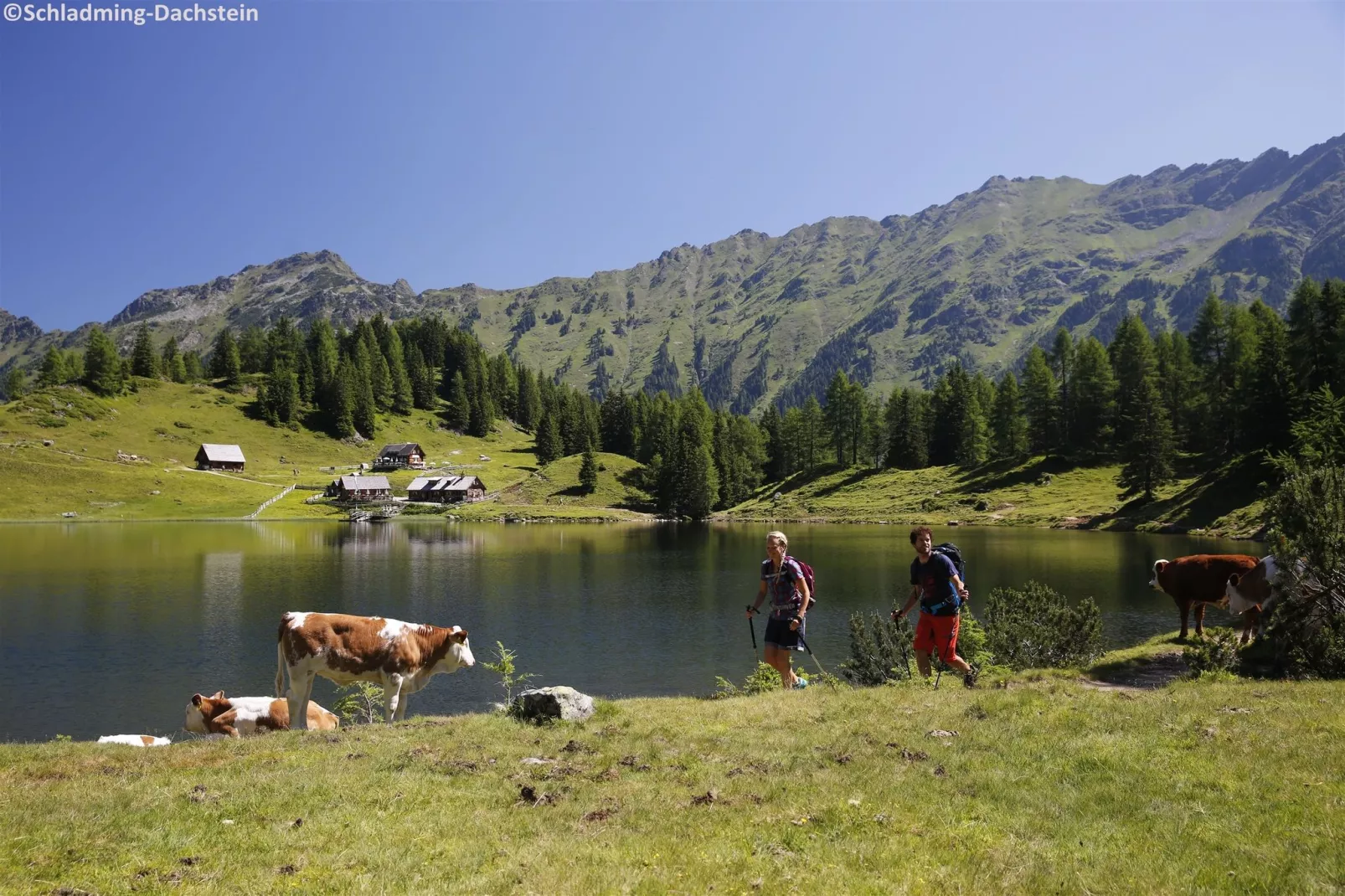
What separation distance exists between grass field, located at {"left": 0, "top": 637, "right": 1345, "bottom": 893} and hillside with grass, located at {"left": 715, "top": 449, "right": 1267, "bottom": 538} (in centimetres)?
6414

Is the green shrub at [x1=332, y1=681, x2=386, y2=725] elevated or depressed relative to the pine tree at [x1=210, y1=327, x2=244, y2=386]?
depressed

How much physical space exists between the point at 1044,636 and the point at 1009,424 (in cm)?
10748

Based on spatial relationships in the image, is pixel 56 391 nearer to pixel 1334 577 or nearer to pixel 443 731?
pixel 443 731

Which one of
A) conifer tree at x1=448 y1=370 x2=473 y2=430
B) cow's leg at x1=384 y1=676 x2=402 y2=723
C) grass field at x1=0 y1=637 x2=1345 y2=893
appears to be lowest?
cow's leg at x1=384 y1=676 x2=402 y2=723

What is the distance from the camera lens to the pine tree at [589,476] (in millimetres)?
146875

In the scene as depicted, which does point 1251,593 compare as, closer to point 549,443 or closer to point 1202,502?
point 1202,502

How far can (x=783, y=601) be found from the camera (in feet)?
54.5

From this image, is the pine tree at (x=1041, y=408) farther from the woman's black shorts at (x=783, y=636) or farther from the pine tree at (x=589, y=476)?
the woman's black shorts at (x=783, y=636)

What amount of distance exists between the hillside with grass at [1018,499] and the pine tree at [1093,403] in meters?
5.07

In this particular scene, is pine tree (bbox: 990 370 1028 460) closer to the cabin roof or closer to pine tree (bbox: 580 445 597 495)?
pine tree (bbox: 580 445 597 495)

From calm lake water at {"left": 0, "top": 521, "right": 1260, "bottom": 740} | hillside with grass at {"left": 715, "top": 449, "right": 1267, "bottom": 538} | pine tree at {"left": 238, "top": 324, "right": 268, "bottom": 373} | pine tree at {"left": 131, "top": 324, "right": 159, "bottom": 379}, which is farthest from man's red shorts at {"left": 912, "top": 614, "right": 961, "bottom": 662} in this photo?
pine tree at {"left": 238, "top": 324, "right": 268, "bottom": 373}

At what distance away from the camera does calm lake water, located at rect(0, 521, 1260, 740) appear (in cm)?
2991

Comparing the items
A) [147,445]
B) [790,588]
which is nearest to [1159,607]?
A: [790,588]

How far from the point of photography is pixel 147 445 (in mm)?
140500
